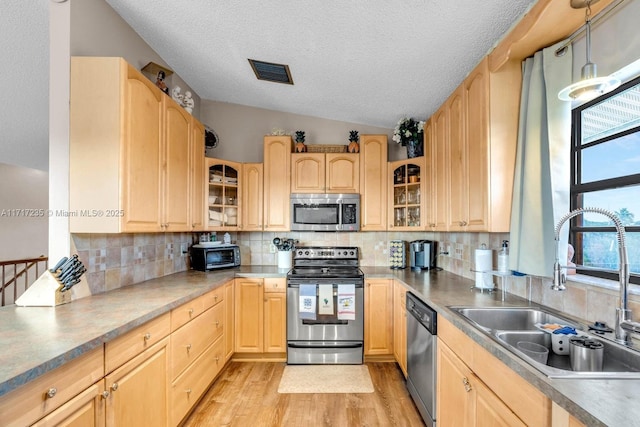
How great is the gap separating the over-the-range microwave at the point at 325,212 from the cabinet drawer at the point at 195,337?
3.84 feet

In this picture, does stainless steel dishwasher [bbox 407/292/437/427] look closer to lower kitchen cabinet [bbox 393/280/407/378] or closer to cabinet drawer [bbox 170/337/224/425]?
lower kitchen cabinet [bbox 393/280/407/378]

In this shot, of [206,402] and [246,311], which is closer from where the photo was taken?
[206,402]

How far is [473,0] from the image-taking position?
4.96 feet

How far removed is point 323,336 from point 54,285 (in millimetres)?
2072

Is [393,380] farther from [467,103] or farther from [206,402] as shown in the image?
[467,103]

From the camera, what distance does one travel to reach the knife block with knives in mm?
1572

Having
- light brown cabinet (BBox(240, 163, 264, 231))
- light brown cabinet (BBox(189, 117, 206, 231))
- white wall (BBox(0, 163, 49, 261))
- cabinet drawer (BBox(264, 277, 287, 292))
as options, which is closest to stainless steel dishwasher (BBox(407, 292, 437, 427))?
cabinet drawer (BBox(264, 277, 287, 292))

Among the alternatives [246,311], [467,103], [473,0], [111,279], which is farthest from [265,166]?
[473,0]

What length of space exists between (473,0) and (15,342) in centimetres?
253

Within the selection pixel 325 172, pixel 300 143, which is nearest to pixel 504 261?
pixel 325 172

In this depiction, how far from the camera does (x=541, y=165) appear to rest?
1.58 metres

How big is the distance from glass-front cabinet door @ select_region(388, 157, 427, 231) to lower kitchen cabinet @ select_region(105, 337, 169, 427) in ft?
7.78

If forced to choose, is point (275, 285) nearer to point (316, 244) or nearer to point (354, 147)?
point (316, 244)

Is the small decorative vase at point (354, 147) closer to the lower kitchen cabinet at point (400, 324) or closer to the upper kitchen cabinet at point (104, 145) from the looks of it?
the lower kitchen cabinet at point (400, 324)
